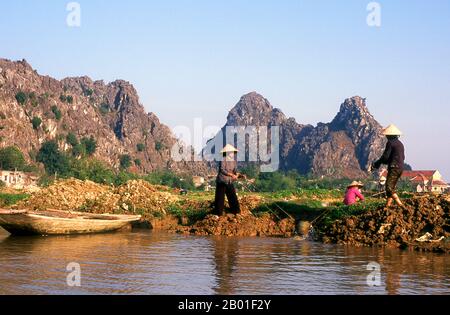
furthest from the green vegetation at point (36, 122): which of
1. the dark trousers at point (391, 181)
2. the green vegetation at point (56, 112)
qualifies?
the dark trousers at point (391, 181)

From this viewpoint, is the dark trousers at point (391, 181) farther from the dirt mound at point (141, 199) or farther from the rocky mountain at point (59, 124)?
the rocky mountain at point (59, 124)

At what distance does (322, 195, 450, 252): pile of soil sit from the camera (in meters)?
11.9

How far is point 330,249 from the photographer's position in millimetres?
11672

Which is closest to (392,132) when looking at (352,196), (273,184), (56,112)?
(352,196)

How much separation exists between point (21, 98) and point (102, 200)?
135 metres

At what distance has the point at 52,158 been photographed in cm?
13112

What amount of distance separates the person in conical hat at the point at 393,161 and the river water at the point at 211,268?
1514mm

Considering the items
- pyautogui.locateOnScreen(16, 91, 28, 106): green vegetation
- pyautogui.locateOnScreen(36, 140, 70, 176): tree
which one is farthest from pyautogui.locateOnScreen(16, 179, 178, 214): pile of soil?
pyautogui.locateOnScreen(16, 91, 28, 106): green vegetation

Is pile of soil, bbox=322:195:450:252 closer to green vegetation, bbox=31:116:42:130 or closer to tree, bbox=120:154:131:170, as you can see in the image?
green vegetation, bbox=31:116:42:130

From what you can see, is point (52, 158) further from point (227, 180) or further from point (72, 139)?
point (227, 180)
